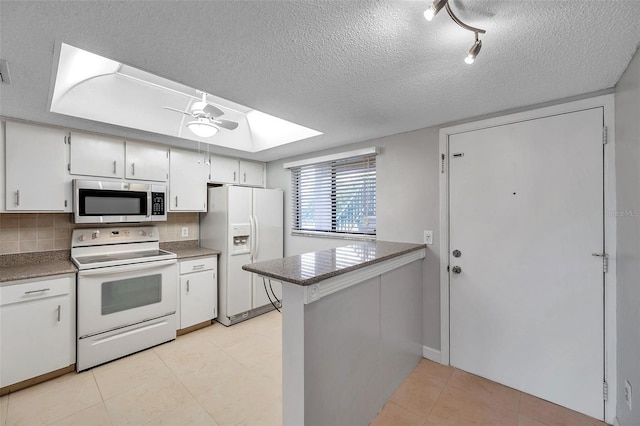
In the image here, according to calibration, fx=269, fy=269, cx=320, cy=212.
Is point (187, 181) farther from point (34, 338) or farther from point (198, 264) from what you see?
point (34, 338)

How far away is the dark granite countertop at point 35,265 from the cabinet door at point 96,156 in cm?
86

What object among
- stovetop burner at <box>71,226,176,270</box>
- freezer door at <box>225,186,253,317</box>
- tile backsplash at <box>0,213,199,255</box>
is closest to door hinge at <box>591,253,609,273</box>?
freezer door at <box>225,186,253,317</box>

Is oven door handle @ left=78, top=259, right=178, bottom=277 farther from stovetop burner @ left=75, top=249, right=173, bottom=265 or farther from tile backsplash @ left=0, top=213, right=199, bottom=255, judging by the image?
tile backsplash @ left=0, top=213, right=199, bottom=255

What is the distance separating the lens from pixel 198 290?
3154 millimetres

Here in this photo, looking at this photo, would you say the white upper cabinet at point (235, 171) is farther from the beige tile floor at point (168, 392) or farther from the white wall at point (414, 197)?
the beige tile floor at point (168, 392)

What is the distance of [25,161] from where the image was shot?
230 centimetres

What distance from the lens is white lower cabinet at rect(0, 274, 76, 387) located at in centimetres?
203

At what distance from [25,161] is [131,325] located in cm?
171

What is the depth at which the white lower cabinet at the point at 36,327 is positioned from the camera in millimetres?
2033

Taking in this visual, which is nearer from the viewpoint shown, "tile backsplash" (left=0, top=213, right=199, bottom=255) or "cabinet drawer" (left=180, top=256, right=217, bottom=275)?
"tile backsplash" (left=0, top=213, right=199, bottom=255)

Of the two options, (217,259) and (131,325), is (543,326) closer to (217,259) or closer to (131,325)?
(217,259)

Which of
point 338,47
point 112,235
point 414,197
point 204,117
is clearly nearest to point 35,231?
point 112,235

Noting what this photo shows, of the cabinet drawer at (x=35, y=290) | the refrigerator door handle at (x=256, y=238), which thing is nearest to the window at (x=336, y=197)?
the refrigerator door handle at (x=256, y=238)

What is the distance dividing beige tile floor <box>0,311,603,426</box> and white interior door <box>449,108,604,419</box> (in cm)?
20
